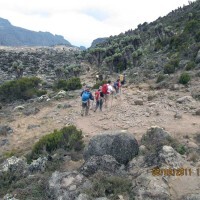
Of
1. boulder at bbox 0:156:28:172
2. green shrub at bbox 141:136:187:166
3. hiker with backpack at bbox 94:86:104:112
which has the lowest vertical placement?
boulder at bbox 0:156:28:172

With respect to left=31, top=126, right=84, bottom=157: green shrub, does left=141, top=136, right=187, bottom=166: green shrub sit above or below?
above

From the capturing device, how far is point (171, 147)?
12570 millimetres

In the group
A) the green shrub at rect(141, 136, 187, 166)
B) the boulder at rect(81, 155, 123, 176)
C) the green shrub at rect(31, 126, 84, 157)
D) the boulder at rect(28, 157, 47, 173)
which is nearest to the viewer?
the boulder at rect(81, 155, 123, 176)

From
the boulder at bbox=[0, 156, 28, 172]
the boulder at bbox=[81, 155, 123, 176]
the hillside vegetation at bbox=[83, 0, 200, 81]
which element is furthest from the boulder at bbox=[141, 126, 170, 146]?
the hillside vegetation at bbox=[83, 0, 200, 81]

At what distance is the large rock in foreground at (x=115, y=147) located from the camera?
42.2 feet

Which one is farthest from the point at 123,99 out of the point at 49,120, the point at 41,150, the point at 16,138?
the point at 41,150

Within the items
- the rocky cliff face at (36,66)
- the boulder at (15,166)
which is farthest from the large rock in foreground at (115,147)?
the rocky cliff face at (36,66)

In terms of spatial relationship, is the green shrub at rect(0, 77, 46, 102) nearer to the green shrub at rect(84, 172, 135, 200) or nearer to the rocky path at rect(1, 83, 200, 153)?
the rocky path at rect(1, 83, 200, 153)

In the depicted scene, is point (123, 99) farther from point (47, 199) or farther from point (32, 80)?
point (32, 80)
